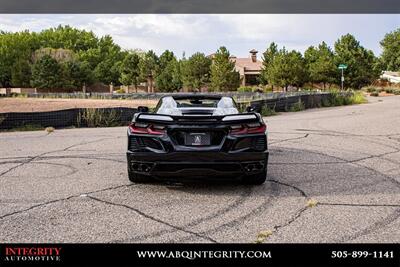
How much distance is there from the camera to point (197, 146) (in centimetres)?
490

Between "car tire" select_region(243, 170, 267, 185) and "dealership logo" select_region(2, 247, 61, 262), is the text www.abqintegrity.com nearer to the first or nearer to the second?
"dealership logo" select_region(2, 247, 61, 262)

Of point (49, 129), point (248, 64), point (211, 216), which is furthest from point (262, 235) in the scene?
point (248, 64)

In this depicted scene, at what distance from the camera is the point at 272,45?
6228 cm

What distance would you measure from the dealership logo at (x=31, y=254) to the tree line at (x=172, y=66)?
50.0 m

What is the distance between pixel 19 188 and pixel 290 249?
398cm

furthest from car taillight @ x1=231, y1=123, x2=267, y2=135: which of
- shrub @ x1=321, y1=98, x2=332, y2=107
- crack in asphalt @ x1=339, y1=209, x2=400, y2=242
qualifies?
shrub @ x1=321, y1=98, x2=332, y2=107

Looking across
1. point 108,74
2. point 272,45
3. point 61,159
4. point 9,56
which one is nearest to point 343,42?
point 272,45

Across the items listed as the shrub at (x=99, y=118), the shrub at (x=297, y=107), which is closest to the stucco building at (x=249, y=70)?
the shrub at (x=297, y=107)

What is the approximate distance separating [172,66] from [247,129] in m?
61.7

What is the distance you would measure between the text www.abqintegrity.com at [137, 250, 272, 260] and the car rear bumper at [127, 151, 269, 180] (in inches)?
68.8

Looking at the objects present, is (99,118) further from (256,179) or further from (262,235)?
(262,235)

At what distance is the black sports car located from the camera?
16.0 feet

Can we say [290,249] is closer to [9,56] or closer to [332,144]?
[332,144]

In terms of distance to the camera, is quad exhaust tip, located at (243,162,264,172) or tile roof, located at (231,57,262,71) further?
tile roof, located at (231,57,262,71)
